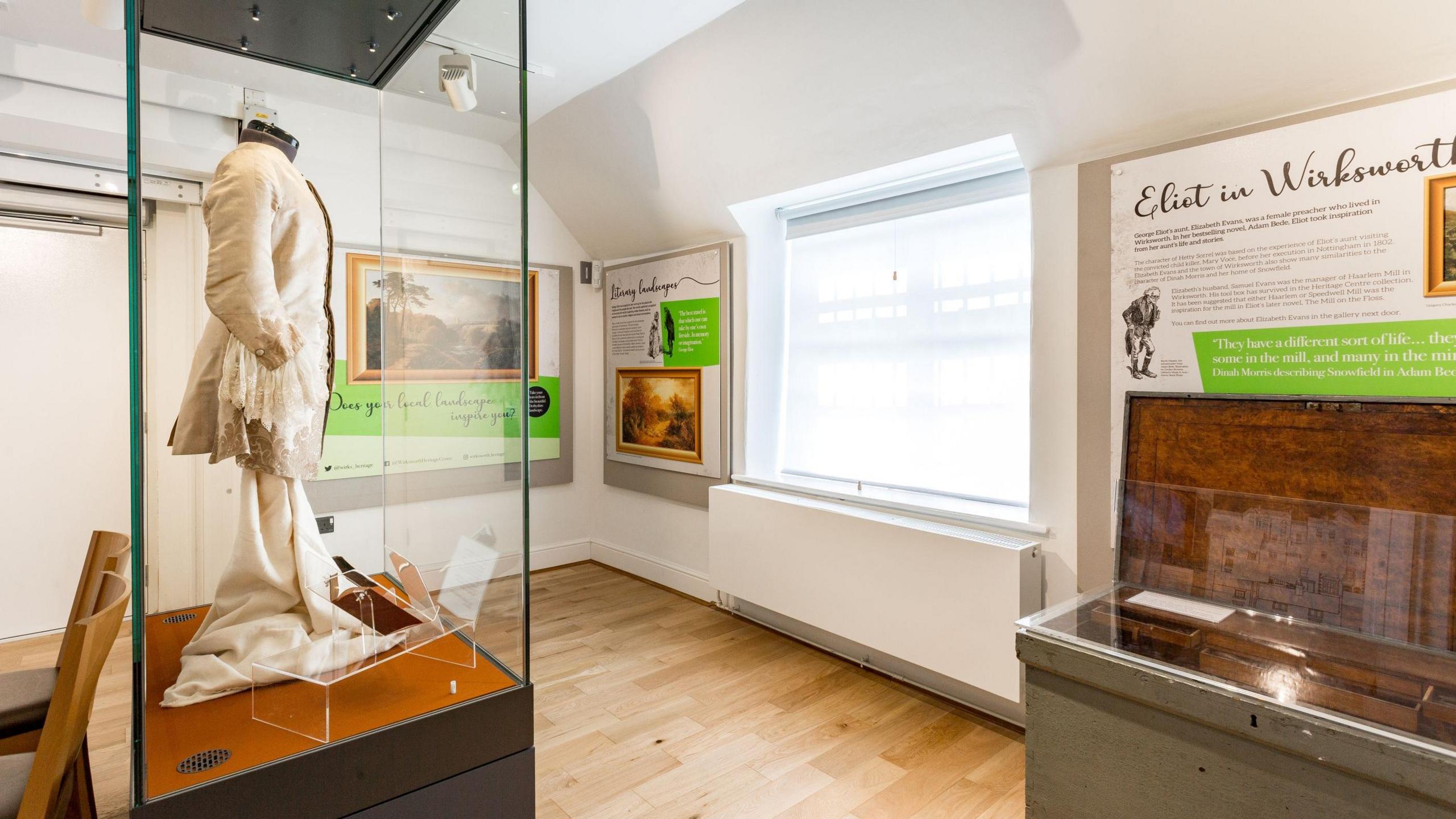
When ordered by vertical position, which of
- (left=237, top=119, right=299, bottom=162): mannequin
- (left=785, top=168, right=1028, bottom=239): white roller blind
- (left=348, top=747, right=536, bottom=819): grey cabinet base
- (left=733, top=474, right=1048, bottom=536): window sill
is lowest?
(left=348, top=747, right=536, bottom=819): grey cabinet base

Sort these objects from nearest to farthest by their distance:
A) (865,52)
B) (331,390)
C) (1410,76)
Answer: (331,390) < (1410,76) < (865,52)

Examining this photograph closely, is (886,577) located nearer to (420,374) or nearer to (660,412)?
(660,412)

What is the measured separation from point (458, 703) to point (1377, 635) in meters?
1.76

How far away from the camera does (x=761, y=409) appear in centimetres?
373

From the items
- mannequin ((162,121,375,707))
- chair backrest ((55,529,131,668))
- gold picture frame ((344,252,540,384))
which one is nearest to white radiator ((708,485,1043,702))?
gold picture frame ((344,252,540,384))

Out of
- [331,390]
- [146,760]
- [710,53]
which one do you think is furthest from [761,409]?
[146,760]

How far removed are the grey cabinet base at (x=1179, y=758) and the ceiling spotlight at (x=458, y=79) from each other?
1.69 meters

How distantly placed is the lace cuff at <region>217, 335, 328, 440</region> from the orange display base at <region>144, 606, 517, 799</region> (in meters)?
0.39

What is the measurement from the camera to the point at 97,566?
1854mm

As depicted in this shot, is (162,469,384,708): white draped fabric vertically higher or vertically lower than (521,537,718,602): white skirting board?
higher

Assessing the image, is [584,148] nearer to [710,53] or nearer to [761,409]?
[710,53]

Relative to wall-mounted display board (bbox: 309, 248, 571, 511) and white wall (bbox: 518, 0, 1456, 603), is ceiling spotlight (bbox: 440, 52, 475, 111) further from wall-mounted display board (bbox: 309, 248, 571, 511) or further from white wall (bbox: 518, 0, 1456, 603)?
white wall (bbox: 518, 0, 1456, 603)

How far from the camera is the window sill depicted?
262cm

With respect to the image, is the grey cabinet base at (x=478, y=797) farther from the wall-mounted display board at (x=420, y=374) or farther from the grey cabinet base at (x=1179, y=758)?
the grey cabinet base at (x=1179, y=758)
